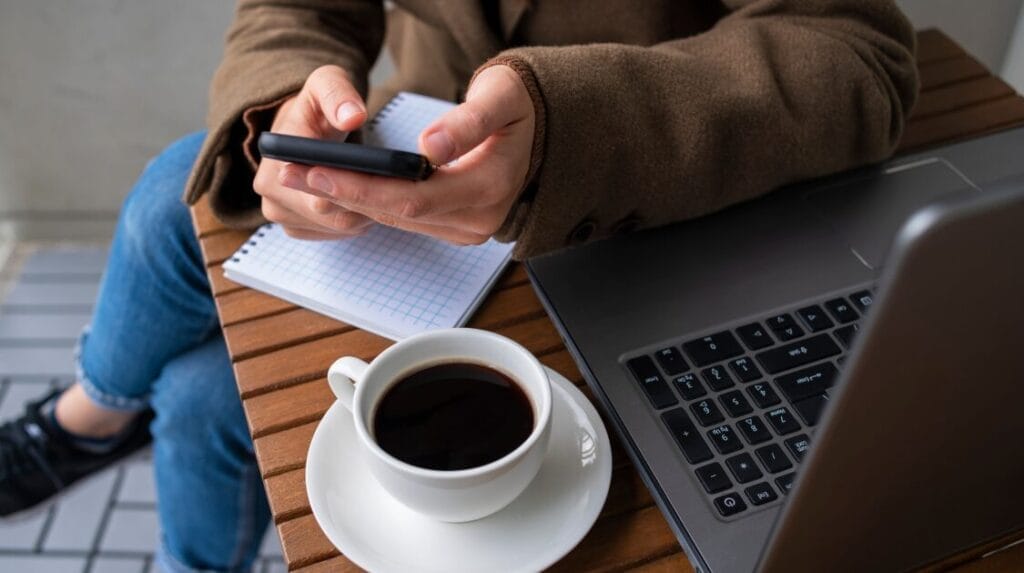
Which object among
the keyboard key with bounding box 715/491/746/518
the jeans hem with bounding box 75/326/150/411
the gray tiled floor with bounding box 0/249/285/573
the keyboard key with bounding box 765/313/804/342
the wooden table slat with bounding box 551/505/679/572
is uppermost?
the keyboard key with bounding box 765/313/804/342

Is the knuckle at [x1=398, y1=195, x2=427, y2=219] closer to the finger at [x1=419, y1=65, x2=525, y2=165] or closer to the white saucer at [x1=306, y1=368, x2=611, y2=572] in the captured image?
the finger at [x1=419, y1=65, x2=525, y2=165]

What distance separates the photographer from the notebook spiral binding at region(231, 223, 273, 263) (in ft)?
2.39

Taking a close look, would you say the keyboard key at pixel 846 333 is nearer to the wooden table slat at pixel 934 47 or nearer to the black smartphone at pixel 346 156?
the black smartphone at pixel 346 156

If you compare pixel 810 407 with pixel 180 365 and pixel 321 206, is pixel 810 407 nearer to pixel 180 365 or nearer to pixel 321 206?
pixel 321 206

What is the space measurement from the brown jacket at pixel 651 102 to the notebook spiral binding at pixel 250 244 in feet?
0.04

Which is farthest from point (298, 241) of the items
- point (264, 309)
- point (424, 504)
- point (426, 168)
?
point (424, 504)

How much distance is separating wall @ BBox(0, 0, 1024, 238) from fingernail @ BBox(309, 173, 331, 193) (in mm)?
1047

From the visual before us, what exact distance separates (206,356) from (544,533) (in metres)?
0.51

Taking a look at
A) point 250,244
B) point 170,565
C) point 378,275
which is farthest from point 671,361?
point 170,565

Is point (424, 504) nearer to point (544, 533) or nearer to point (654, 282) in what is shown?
point (544, 533)

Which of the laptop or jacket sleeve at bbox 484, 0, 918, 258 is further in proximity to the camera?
jacket sleeve at bbox 484, 0, 918, 258

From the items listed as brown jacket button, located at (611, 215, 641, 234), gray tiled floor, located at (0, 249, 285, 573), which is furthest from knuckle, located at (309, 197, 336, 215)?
gray tiled floor, located at (0, 249, 285, 573)

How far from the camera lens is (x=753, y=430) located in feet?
1.83

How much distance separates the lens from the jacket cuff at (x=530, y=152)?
612 mm
